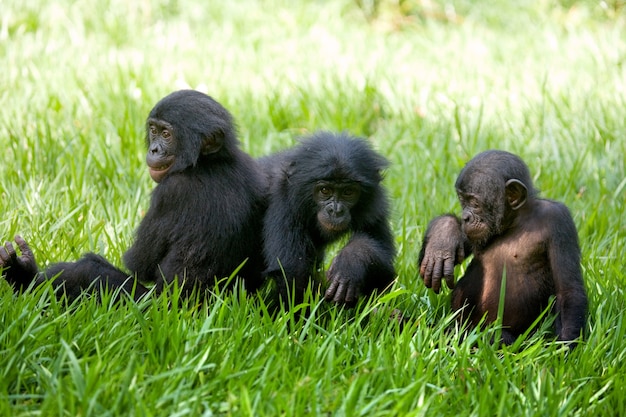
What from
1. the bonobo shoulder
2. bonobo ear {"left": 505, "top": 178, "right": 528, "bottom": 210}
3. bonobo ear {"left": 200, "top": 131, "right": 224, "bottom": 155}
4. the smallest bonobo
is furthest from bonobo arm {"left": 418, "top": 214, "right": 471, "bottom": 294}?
bonobo ear {"left": 200, "top": 131, "right": 224, "bottom": 155}

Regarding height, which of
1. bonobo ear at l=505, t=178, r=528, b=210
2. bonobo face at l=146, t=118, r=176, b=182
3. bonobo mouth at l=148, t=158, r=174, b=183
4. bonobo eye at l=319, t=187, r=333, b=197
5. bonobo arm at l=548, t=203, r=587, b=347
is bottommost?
bonobo arm at l=548, t=203, r=587, b=347

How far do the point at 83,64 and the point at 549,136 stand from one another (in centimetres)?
475

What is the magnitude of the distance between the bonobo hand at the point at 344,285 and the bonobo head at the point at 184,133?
1024mm

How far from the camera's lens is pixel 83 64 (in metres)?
8.79

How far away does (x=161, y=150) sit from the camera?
4773 millimetres

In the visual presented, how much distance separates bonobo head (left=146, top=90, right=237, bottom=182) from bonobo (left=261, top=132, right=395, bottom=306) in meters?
0.43

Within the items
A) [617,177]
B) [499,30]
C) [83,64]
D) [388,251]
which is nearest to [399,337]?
[388,251]

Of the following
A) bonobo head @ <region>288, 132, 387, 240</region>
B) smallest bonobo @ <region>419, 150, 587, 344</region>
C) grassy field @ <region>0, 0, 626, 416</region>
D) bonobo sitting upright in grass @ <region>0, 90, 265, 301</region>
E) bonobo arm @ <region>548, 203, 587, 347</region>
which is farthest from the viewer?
bonobo sitting upright in grass @ <region>0, 90, 265, 301</region>

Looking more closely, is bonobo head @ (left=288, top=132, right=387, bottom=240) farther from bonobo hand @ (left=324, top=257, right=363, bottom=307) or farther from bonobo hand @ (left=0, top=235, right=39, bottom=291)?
bonobo hand @ (left=0, top=235, right=39, bottom=291)

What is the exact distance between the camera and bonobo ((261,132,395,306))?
453 centimetres

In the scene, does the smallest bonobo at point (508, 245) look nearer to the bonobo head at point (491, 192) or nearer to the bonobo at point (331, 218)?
the bonobo head at point (491, 192)

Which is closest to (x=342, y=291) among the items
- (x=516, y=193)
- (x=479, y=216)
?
(x=479, y=216)

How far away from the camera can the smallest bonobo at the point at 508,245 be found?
4473mm

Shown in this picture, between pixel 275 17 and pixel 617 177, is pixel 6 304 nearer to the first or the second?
pixel 617 177
